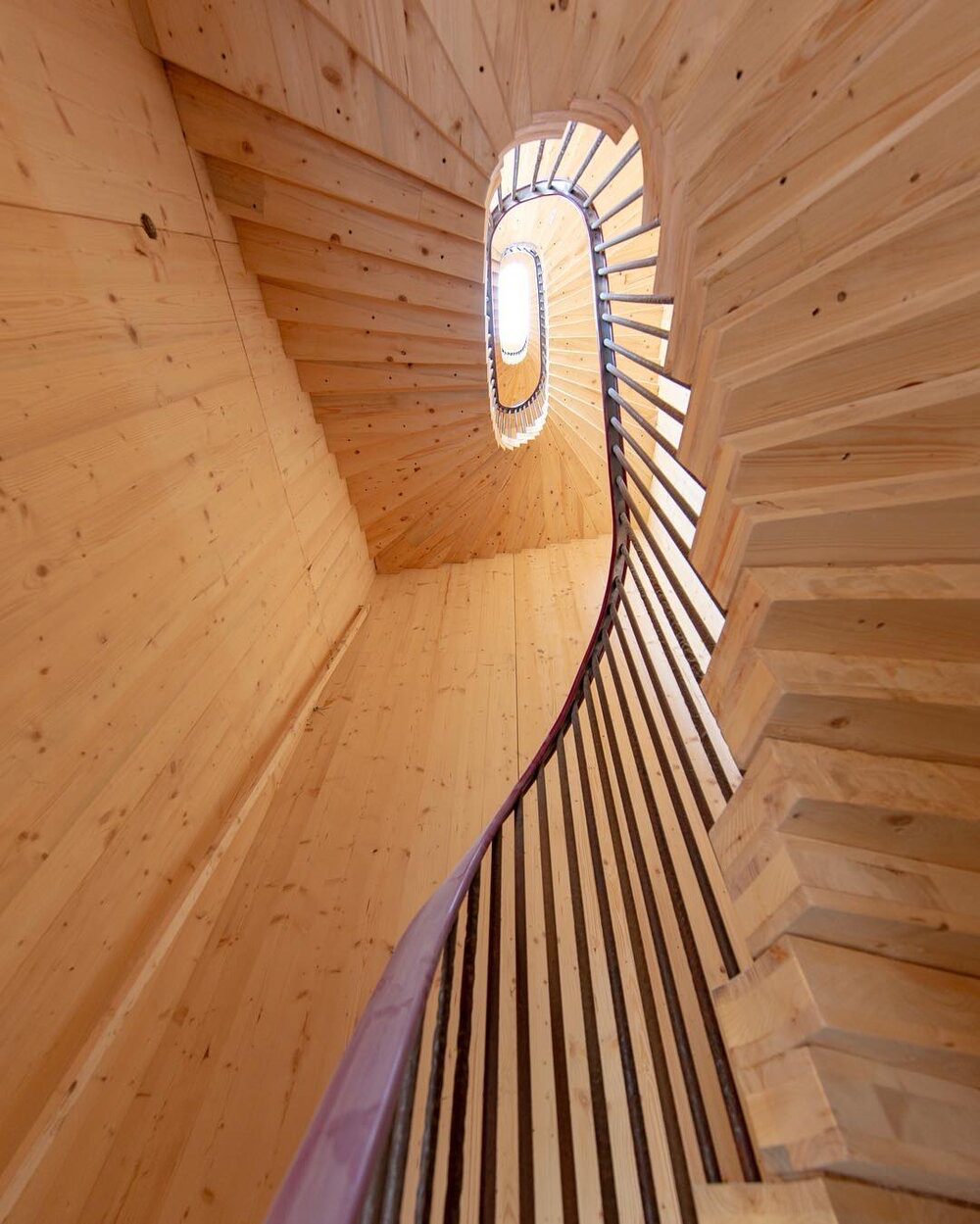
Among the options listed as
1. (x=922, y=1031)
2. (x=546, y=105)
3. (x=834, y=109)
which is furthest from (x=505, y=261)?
(x=922, y=1031)

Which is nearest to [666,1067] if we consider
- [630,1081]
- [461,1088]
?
[630,1081]

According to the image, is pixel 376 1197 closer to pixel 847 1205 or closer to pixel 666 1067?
pixel 847 1205

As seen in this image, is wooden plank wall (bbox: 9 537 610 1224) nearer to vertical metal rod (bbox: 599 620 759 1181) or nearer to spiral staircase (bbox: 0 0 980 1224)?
spiral staircase (bbox: 0 0 980 1224)

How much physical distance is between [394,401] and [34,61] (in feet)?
6.41

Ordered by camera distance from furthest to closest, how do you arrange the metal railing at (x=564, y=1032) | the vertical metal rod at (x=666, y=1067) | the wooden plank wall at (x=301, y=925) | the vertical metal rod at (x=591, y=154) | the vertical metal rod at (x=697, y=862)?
1. the vertical metal rod at (x=591, y=154)
2. the wooden plank wall at (x=301, y=925)
3. the vertical metal rod at (x=697, y=862)
4. the vertical metal rod at (x=666, y=1067)
5. the metal railing at (x=564, y=1032)

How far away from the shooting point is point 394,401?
319 centimetres

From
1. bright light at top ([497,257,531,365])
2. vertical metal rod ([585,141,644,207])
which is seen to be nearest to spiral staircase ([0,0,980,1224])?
vertical metal rod ([585,141,644,207])

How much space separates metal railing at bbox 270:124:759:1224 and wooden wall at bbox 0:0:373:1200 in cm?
91

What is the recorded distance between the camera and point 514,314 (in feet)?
23.5

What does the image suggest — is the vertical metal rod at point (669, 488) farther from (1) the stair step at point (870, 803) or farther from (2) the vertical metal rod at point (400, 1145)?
(2) the vertical metal rod at point (400, 1145)

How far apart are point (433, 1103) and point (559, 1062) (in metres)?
0.63

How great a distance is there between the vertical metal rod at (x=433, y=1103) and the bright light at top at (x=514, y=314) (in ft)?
22.1

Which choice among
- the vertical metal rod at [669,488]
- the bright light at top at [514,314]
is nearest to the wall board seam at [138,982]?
the vertical metal rod at [669,488]

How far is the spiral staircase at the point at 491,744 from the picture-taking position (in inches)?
35.5
